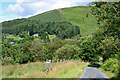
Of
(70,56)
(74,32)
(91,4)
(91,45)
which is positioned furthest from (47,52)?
(74,32)

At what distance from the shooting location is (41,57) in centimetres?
7288

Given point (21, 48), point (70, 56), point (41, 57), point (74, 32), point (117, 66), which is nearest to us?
point (117, 66)

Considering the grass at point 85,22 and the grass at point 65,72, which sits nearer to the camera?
the grass at point 65,72

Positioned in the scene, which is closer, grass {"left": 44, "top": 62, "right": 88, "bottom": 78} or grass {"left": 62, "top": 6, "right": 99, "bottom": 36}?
grass {"left": 44, "top": 62, "right": 88, "bottom": 78}

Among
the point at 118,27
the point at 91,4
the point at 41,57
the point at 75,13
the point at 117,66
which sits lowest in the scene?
the point at 41,57

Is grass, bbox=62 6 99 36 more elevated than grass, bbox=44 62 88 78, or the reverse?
grass, bbox=62 6 99 36

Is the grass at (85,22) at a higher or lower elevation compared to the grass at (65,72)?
higher

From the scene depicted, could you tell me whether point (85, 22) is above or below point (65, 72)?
above

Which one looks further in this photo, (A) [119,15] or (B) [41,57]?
(B) [41,57]

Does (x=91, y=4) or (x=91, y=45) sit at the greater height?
(x=91, y=4)

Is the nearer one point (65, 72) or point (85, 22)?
point (65, 72)

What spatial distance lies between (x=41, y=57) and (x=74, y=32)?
89812 millimetres

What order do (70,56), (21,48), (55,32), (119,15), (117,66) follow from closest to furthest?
1. (119,15)
2. (117,66)
3. (70,56)
4. (21,48)
5. (55,32)

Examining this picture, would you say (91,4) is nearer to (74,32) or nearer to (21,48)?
(21,48)
